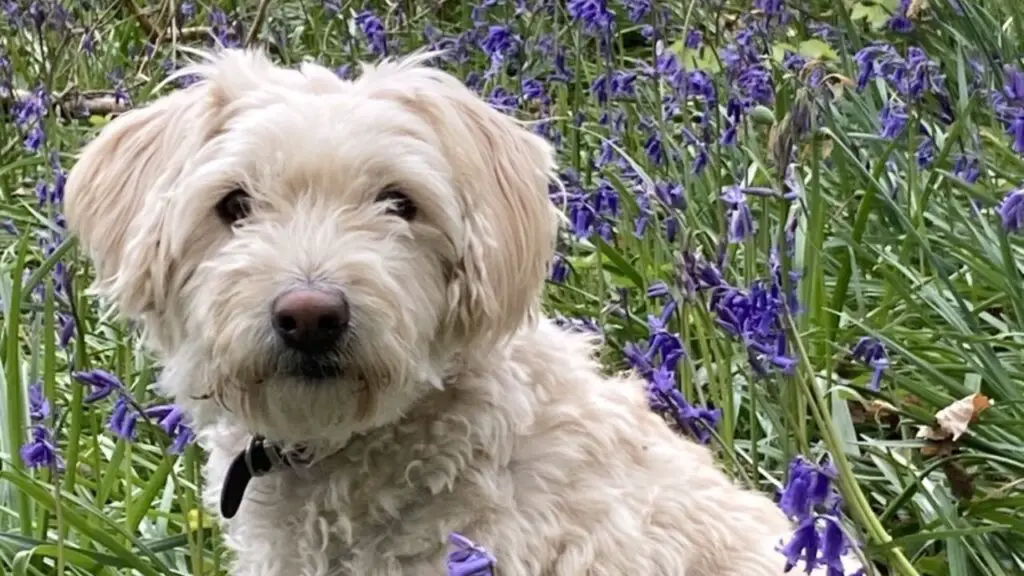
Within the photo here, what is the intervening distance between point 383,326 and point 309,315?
117 millimetres

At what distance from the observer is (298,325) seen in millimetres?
2014

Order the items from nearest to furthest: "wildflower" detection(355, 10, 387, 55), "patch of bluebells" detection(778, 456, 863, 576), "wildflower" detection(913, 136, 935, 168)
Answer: "patch of bluebells" detection(778, 456, 863, 576)
"wildflower" detection(913, 136, 935, 168)
"wildflower" detection(355, 10, 387, 55)

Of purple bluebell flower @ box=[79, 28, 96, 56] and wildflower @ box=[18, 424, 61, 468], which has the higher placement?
wildflower @ box=[18, 424, 61, 468]

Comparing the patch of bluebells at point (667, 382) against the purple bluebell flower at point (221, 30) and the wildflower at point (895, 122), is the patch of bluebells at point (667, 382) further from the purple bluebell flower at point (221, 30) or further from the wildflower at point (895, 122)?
the purple bluebell flower at point (221, 30)

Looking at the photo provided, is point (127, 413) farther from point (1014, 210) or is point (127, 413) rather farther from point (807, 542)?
point (1014, 210)

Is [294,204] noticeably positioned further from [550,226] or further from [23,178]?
[23,178]

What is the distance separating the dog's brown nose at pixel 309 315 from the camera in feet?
6.58

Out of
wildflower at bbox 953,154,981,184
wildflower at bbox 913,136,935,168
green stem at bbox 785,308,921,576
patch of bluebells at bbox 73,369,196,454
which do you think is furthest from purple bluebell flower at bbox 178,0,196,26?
green stem at bbox 785,308,921,576

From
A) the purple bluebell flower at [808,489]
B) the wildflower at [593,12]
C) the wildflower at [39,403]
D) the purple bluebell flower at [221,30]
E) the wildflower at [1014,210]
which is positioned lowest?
the purple bluebell flower at [221,30]

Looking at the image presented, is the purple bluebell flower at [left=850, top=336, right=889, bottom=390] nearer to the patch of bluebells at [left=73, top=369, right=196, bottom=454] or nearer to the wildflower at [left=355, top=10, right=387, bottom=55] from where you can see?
the patch of bluebells at [left=73, top=369, right=196, bottom=454]

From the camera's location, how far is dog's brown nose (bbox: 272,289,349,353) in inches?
79.0

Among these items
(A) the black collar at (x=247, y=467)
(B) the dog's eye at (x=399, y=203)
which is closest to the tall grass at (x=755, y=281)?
(A) the black collar at (x=247, y=467)

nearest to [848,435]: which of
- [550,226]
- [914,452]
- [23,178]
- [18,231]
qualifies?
[914,452]

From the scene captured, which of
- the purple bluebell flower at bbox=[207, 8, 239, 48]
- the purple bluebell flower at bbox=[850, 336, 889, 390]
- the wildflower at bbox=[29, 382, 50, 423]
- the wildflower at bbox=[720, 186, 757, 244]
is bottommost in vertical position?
the purple bluebell flower at bbox=[207, 8, 239, 48]
